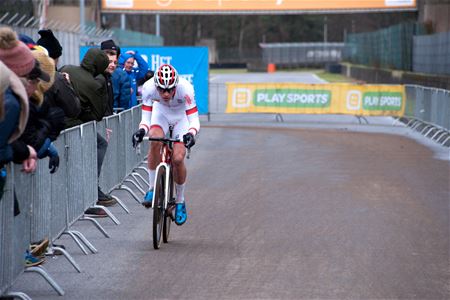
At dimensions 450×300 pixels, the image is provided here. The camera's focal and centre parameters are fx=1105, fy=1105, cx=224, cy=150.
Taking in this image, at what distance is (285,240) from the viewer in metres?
11.3

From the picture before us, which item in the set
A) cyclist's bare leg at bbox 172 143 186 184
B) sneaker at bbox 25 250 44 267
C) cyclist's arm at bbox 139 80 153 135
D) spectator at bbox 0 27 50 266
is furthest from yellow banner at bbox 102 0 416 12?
spectator at bbox 0 27 50 266

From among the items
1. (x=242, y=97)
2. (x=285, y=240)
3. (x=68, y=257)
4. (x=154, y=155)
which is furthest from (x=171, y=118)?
(x=242, y=97)

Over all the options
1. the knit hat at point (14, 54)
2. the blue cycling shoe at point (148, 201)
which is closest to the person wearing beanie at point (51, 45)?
the blue cycling shoe at point (148, 201)

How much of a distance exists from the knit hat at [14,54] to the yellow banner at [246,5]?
37175 mm

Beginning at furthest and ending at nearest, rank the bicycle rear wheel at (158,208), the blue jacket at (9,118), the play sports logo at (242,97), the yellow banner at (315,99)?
the play sports logo at (242,97) < the yellow banner at (315,99) < the bicycle rear wheel at (158,208) < the blue jacket at (9,118)

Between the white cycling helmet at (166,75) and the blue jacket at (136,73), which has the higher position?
the white cycling helmet at (166,75)

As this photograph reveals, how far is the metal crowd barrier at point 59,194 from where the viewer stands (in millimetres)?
7629

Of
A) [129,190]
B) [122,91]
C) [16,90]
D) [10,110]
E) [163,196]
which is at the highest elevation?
[16,90]

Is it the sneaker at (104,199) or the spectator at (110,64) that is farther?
the spectator at (110,64)

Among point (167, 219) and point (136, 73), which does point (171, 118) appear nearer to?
point (167, 219)

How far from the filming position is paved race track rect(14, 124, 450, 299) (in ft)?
29.2

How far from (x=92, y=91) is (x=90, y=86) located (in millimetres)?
66

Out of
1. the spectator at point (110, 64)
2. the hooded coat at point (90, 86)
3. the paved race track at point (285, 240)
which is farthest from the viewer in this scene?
the spectator at point (110, 64)

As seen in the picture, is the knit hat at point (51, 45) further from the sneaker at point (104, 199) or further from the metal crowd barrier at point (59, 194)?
the sneaker at point (104, 199)
